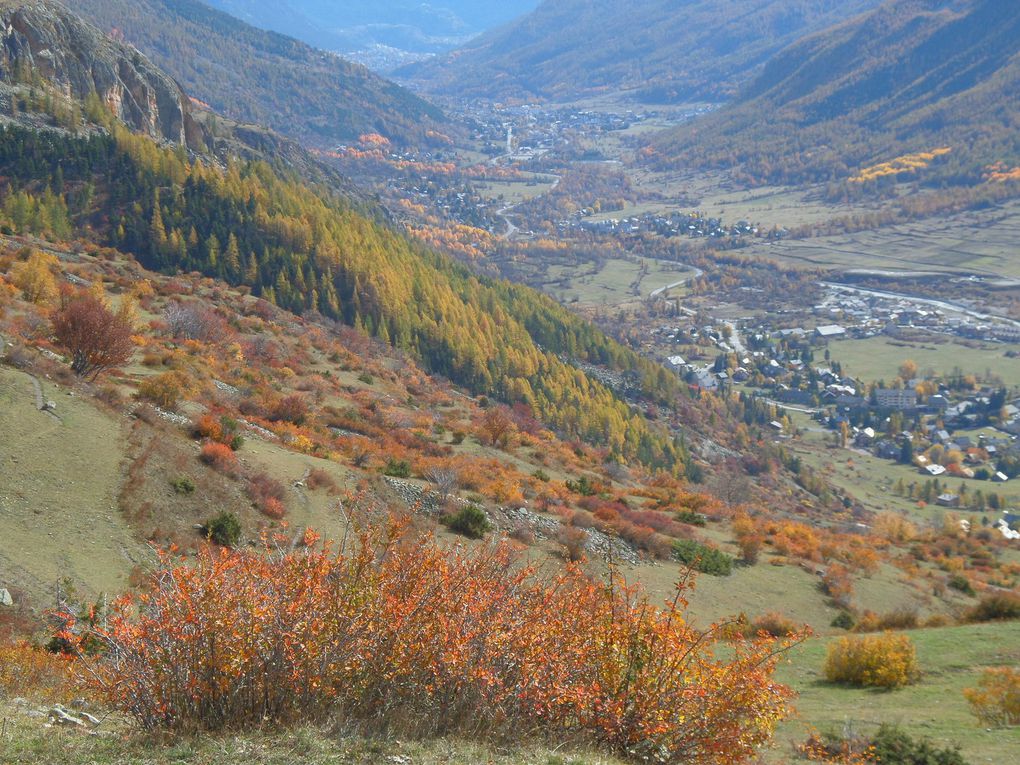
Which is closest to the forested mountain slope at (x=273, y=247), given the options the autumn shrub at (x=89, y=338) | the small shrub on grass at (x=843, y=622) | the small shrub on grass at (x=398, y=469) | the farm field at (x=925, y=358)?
the small shrub on grass at (x=398, y=469)

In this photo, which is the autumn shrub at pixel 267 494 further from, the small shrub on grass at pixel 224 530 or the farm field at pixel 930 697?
the farm field at pixel 930 697

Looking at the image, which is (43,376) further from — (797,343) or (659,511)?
(797,343)

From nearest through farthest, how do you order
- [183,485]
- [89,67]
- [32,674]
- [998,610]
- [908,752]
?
[32,674]
[908,752]
[183,485]
[998,610]
[89,67]

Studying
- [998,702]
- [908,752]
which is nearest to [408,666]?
[908,752]

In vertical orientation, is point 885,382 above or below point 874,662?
below


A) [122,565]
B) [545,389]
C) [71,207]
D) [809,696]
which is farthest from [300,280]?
[809,696]

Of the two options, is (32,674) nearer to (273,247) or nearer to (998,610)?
(998,610)
